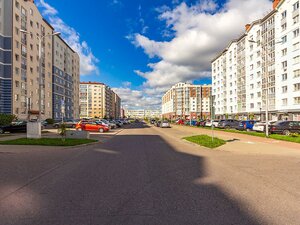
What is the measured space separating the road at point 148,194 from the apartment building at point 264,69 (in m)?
22.0

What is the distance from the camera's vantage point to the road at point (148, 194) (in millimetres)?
3934

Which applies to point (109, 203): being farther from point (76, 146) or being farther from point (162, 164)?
point (76, 146)

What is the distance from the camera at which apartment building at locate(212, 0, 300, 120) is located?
4269 centimetres

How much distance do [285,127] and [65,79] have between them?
223ft

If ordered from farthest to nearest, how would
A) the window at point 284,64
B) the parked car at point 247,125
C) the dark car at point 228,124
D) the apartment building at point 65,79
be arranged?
the apartment building at point 65,79, the window at point 284,64, the dark car at point 228,124, the parked car at point 247,125

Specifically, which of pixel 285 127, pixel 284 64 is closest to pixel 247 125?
pixel 285 127

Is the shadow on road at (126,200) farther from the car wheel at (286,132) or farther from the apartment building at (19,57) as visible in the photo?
the apartment building at (19,57)

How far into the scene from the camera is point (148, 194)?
203 inches

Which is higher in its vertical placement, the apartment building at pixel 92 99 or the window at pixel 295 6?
the window at pixel 295 6

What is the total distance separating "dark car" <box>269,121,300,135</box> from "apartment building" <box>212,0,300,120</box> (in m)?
4.55

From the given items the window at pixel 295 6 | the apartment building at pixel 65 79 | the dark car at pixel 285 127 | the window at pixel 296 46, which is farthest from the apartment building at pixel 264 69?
the apartment building at pixel 65 79

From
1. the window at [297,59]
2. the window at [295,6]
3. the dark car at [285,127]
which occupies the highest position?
the window at [295,6]

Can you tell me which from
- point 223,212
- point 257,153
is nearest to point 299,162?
point 257,153

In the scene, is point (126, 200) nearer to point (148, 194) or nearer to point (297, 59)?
point (148, 194)
